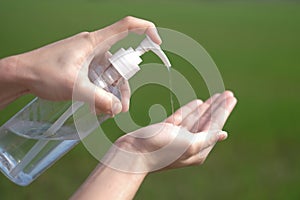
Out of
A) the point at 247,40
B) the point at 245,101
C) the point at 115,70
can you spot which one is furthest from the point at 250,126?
the point at 115,70

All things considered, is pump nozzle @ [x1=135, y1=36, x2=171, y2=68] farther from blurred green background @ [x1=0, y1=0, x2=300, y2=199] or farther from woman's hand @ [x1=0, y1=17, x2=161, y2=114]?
blurred green background @ [x1=0, y1=0, x2=300, y2=199]

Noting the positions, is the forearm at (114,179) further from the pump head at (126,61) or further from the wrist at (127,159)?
the pump head at (126,61)

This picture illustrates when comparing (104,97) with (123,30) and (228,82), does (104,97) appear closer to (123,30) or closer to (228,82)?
(123,30)

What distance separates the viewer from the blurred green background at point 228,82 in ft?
4.70

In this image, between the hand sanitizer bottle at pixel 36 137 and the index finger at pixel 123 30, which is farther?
the hand sanitizer bottle at pixel 36 137

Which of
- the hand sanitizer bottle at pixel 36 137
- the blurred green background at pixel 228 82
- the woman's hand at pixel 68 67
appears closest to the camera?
the woman's hand at pixel 68 67

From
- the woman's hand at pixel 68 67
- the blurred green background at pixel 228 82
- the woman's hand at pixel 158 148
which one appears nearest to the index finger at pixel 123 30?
the woman's hand at pixel 68 67

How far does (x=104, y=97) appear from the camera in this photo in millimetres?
440

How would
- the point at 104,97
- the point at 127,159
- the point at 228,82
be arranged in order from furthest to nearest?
the point at 228,82 < the point at 127,159 < the point at 104,97

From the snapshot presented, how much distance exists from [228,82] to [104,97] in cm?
182

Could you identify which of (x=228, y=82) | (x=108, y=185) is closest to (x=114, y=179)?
(x=108, y=185)

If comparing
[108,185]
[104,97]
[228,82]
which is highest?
[104,97]

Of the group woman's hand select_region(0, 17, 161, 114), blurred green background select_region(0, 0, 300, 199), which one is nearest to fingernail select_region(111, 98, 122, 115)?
woman's hand select_region(0, 17, 161, 114)

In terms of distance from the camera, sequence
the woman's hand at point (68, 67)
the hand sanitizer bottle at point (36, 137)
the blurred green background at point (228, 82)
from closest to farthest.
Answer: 1. the woman's hand at point (68, 67)
2. the hand sanitizer bottle at point (36, 137)
3. the blurred green background at point (228, 82)
